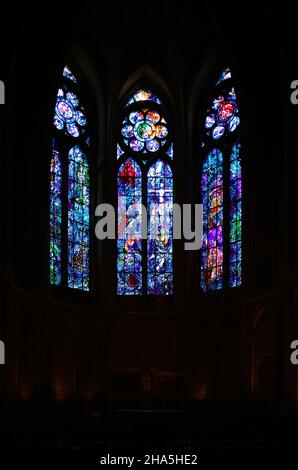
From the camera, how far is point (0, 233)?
86.7 ft

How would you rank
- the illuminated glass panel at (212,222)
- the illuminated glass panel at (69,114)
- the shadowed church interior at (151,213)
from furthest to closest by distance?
the illuminated glass panel at (69,114) → the illuminated glass panel at (212,222) → the shadowed church interior at (151,213)

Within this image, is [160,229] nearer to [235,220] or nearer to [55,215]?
[235,220]

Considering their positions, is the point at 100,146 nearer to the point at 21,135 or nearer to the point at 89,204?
the point at 89,204

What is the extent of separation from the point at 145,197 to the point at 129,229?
1.14m

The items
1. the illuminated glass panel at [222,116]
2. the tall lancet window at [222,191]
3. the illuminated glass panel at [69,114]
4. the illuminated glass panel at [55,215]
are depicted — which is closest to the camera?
the illuminated glass panel at [55,215]

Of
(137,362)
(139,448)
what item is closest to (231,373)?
(137,362)

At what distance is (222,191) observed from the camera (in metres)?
33.3

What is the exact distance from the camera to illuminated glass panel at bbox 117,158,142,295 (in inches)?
1357

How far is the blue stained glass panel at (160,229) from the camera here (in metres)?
34.5

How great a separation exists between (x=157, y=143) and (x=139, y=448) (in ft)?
51.8

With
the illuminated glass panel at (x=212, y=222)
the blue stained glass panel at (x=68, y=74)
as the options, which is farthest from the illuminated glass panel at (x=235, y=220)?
the blue stained glass panel at (x=68, y=74)

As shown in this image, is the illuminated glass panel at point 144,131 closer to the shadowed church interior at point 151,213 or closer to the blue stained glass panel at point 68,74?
the shadowed church interior at point 151,213
